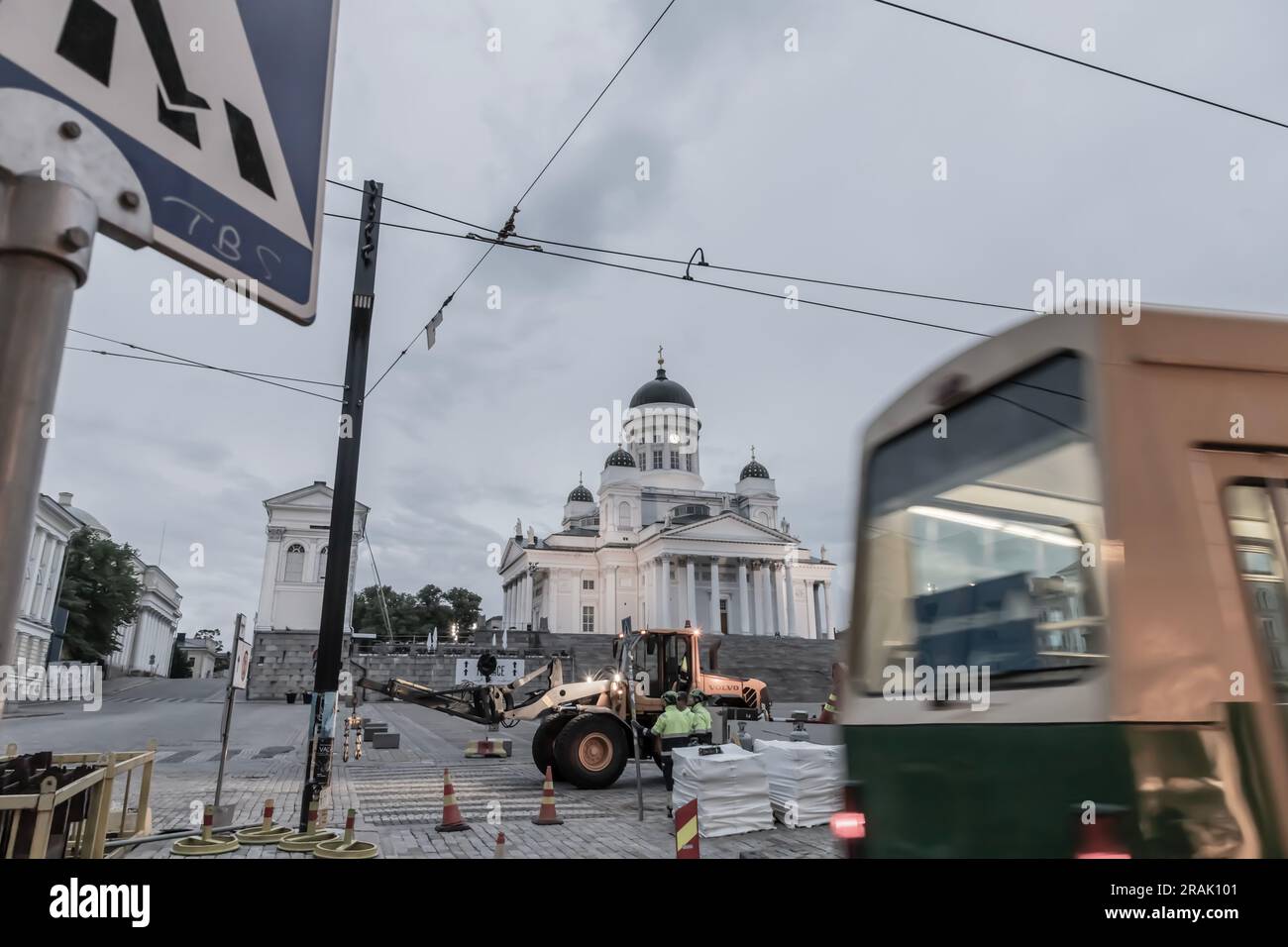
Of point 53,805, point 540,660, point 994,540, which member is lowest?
point 53,805

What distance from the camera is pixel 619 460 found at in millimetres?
80250

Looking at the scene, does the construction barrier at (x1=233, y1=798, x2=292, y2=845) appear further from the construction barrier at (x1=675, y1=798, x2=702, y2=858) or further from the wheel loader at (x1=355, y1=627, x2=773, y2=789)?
the wheel loader at (x1=355, y1=627, x2=773, y2=789)

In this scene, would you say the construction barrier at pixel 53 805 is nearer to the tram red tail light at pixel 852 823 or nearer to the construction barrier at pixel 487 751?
the tram red tail light at pixel 852 823

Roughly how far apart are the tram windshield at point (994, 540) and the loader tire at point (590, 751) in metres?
10.3

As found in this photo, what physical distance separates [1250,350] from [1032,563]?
1.33 metres

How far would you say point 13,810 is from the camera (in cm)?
430

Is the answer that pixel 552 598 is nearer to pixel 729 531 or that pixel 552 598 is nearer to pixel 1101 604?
pixel 729 531

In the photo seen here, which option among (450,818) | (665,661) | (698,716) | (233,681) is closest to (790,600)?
(665,661)

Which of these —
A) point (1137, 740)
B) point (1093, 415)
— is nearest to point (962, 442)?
point (1093, 415)

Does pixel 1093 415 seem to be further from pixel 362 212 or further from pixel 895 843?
pixel 362 212

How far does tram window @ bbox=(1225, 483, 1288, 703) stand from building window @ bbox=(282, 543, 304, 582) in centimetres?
6840

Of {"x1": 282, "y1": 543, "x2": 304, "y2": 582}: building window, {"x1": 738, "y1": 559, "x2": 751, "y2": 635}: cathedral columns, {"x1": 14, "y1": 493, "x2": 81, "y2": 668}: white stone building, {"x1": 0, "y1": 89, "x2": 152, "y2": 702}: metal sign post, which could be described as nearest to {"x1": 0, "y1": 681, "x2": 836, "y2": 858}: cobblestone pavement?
{"x1": 0, "y1": 89, "x2": 152, "y2": 702}: metal sign post

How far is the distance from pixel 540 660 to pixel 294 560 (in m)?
26.8

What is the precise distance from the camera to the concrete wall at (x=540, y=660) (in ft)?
158
